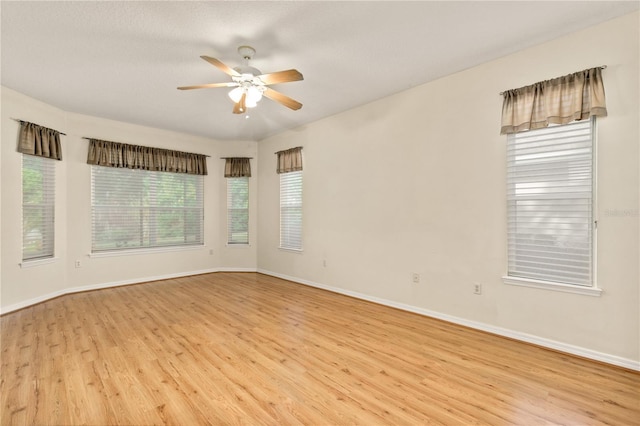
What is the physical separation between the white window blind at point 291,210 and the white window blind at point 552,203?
341 centimetres

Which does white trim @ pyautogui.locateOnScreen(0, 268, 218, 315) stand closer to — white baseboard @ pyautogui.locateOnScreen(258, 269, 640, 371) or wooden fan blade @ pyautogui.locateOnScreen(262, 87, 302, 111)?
white baseboard @ pyautogui.locateOnScreen(258, 269, 640, 371)

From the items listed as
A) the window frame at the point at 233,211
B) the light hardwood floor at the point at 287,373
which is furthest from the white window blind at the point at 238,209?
the light hardwood floor at the point at 287,373

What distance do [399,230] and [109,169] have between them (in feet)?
15.9

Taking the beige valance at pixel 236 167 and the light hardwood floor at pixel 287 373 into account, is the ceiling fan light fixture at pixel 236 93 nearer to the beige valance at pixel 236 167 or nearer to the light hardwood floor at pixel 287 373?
the light hardwood floor at pixel 287 373

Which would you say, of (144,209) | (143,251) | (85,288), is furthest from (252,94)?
(85,288)

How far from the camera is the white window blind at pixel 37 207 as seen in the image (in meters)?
4.11

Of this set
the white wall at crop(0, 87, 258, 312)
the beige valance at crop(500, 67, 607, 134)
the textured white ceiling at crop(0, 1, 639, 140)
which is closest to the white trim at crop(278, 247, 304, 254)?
the white wall at crop(0, 87, 258, 312)

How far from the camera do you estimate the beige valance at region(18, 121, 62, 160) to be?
13.0 feet

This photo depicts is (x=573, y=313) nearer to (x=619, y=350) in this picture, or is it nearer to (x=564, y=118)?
(x=619, y=350)

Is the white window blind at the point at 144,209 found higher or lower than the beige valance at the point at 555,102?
lower

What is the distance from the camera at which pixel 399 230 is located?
13.2ft

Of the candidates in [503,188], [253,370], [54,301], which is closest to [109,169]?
[54,301]

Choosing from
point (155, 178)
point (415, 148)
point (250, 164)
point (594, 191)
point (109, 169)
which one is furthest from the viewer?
point (250, 164)

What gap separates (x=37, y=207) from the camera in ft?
14.0
